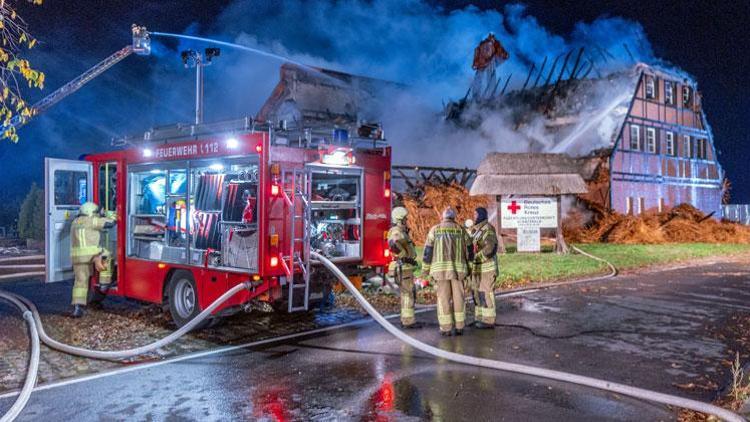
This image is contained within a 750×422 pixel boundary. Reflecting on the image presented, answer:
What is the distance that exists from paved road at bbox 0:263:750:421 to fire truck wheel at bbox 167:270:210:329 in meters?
1.77

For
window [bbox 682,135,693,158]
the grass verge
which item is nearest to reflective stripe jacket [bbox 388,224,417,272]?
the grass verge

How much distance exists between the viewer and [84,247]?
29.8ft

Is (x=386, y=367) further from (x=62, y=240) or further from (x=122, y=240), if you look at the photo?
(x=62, y=240)

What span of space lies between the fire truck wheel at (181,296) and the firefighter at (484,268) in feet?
12.5

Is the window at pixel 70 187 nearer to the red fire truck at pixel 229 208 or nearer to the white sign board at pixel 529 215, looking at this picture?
the red fire truck at pixel 229 208

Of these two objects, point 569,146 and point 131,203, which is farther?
point 569,146

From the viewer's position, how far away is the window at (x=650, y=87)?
93.4 feet

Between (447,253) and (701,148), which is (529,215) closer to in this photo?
(447,253)

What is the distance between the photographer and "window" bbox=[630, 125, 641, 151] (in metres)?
27.5

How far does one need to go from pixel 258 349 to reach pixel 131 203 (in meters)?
3.64

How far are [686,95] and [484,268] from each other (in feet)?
90.5

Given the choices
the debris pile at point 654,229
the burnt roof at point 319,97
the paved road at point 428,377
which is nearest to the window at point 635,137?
the debris pile at point 654,229

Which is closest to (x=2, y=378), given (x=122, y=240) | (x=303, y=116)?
(x=122, y=240)

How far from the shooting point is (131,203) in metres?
9.30
